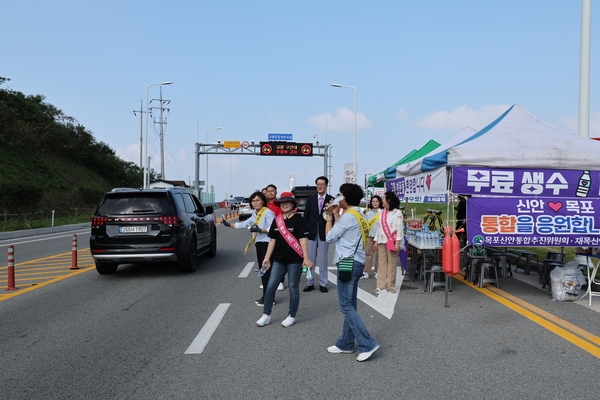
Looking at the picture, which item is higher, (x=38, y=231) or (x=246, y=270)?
(x=246, y=270)

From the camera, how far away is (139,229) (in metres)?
9.85

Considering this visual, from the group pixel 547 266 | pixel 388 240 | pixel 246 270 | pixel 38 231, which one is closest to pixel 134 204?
pixel 246 270

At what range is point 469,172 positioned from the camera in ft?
25.7

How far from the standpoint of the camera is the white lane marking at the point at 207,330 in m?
5.22

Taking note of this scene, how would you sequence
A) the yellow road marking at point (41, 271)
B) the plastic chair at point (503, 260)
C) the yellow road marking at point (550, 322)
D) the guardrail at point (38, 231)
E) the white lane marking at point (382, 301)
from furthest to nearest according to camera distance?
the guardrail at point (38, 231)
the plastic chair at point (503, 260)
the yellow road marking at point (41, 271)
the white lane marking at point (382, 301)
the yellow road marking at point (550, 322)

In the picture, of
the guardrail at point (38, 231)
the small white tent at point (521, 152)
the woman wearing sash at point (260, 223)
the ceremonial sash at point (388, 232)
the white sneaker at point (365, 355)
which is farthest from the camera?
the guardrail at point (38, 231)

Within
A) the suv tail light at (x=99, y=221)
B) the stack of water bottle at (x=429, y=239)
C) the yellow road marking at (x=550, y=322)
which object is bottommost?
the yellow road marking at (x=550, y=322)

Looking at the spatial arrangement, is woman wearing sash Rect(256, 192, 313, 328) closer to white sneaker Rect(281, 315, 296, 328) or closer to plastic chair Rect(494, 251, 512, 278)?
white sneaker Rect(281, 315, 296, 328)

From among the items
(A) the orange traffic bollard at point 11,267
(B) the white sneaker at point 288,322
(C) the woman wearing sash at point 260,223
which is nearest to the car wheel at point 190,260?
(A) the orange traffic bollard at point 11,267

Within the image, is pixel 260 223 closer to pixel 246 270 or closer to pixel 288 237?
pixel 288 237

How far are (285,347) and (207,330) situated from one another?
116cm

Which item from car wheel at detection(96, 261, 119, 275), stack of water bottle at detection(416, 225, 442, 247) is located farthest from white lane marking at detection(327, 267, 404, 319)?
car wheel at detection(96, 261, 119, 275)

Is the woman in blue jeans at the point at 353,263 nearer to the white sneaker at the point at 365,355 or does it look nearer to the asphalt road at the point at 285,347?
the white sneaker at the point at 365,355

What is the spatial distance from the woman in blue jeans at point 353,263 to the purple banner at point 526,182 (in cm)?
335
